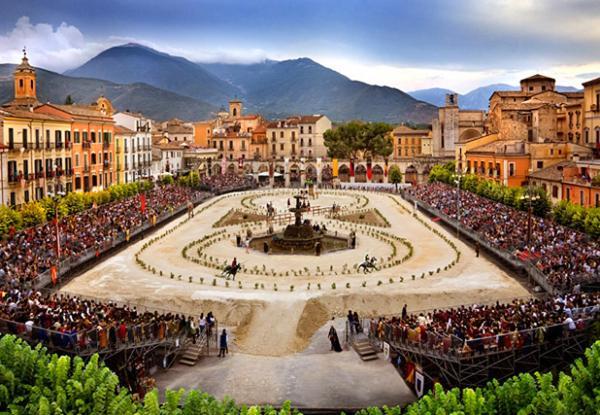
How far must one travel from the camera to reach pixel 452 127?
121m

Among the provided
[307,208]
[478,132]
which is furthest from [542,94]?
[307,208]

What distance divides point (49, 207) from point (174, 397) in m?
45.5

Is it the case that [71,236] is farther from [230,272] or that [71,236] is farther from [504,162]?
[504,162]

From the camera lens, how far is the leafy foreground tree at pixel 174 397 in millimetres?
15174

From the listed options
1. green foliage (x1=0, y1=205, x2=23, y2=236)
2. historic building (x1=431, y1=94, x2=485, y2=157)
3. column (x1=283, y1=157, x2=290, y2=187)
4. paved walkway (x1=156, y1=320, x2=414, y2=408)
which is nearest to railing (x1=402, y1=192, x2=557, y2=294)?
paved walkway (x1=156, y1=320, x2=414, y2=408)

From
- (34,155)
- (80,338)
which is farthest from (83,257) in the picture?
(34,155)

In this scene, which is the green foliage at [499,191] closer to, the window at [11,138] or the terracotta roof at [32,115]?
the window at [11,138]

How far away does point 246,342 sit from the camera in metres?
31.7

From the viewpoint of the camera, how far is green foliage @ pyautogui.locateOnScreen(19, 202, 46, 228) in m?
51.8

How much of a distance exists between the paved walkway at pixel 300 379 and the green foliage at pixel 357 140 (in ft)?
345

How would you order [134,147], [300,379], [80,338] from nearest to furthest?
1. [80,338]
2. [300,379]
3. [134,147]

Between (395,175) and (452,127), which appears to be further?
(452,127)

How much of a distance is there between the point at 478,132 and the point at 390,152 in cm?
1949

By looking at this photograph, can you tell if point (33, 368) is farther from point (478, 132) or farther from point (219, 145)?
point (219, 145)
